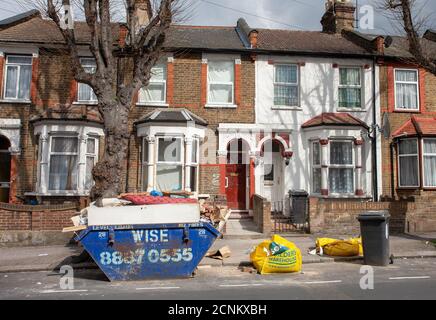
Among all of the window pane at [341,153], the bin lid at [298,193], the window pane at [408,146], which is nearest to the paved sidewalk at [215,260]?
the bin lid at [298,193]

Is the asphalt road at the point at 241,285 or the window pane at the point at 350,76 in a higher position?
the window pane at the point at 350,76

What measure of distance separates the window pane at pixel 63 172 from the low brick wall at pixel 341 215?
823 cm

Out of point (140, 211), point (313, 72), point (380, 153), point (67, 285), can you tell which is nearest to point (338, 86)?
point (313, 72)

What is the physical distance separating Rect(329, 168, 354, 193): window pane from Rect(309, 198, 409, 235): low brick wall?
1769 millimetres

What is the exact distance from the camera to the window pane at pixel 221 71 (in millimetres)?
15008

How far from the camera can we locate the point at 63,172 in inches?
539

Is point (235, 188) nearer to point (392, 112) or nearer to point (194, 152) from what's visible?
point (194, 152)

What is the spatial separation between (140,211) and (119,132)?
338 cm

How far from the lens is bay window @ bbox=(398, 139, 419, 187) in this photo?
1456 cm

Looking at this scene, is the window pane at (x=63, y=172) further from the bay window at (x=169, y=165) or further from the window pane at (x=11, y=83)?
the window pane at (x=11, y=83)

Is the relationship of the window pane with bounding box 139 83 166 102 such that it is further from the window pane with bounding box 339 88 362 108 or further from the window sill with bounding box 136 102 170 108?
→ the window pane with bounding box 339 88 362 108

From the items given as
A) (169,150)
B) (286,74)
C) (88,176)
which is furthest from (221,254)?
(286,74)

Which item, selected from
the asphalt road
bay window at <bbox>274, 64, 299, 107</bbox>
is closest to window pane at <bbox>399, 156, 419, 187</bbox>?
bay window at <bbox>274, 64, 299, 107</bbox>

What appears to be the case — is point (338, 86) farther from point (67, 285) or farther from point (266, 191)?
point (67, 285)
